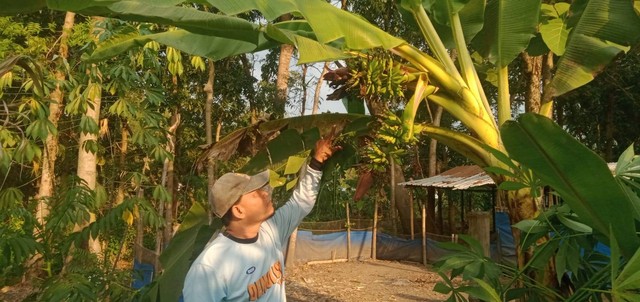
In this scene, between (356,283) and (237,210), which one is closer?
(237,210)

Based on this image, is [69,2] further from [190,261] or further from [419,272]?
[419,272]

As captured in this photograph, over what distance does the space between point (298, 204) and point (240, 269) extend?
0.57 metres

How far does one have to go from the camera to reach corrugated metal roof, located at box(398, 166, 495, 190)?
456 inches

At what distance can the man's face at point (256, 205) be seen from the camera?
236cm

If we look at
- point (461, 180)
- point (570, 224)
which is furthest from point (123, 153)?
point (570, 224)

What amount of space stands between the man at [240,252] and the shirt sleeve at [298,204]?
9 cm

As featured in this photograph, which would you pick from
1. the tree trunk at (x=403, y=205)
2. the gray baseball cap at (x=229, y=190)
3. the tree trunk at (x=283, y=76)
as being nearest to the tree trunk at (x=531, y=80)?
the tree trunk at (x=283, y=76)

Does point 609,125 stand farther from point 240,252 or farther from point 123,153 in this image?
point 240,252

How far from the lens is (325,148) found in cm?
271

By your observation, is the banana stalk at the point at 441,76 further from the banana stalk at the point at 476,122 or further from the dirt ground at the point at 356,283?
the dirt ground at the point at 356,283

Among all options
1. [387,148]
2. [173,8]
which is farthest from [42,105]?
[387,148]

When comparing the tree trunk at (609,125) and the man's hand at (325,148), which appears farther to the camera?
the tree trunk at (609,125)

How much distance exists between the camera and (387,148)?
2322mm

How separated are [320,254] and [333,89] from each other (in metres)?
12.3
